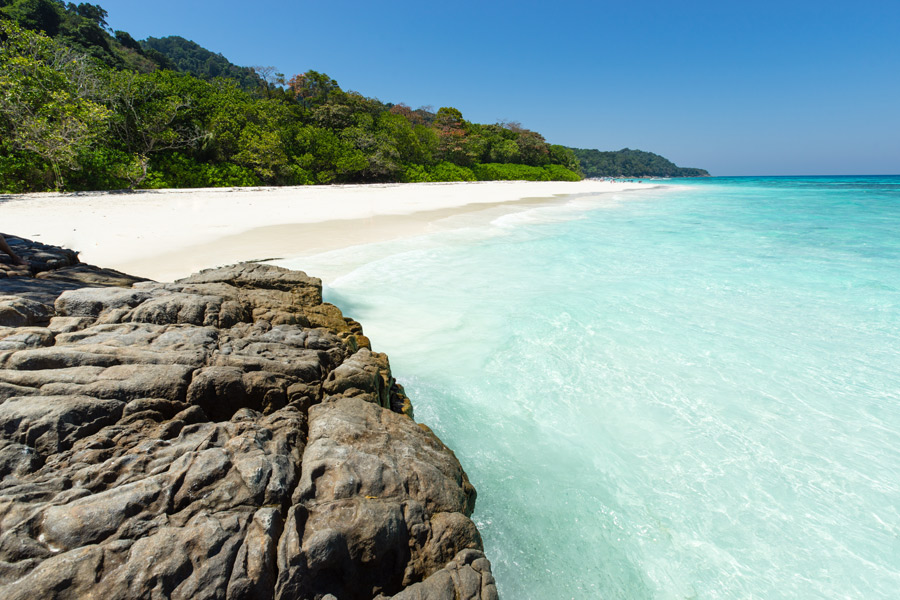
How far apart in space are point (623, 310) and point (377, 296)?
167 inches

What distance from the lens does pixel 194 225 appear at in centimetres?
1091

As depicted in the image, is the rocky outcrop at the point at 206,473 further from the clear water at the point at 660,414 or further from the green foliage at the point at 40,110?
the green foliage at the point at 40,110

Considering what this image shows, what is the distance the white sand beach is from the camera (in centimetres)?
788

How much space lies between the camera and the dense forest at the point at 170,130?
47.7 feet

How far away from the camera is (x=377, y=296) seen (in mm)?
6812

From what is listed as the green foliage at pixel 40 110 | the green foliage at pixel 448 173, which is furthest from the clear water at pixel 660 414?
the green foliage at pixel 448 173

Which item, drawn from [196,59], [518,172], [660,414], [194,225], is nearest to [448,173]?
[518,172]

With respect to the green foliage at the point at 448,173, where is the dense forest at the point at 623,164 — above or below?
above

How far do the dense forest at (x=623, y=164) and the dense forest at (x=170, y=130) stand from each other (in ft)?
359

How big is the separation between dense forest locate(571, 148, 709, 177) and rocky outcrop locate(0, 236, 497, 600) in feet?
471

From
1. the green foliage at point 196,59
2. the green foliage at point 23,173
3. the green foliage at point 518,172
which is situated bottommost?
the green foliage at point 23,173

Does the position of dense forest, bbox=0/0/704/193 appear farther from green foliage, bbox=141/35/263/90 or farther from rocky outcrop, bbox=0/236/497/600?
green foliage, bbox=141/35/263/90

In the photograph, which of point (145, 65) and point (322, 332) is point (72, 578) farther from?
point (145, 65)

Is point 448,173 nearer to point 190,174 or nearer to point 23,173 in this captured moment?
point 190,174
